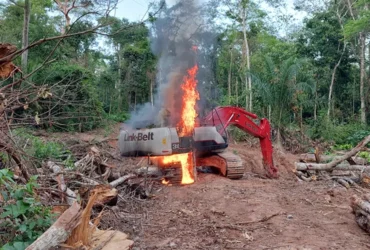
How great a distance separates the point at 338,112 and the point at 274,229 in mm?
21235

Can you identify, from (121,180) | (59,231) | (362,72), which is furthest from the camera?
(362,72)

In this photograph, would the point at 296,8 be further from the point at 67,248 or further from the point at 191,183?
the point at 67,248

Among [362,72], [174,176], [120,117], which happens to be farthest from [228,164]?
[120,117]

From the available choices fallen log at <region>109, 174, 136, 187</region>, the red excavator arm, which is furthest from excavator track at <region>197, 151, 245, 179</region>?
fallen log at <region>109, 174, 136, 187</region>

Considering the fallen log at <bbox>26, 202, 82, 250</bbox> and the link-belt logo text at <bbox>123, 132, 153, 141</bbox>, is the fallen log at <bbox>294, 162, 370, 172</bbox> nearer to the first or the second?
the link-belt logo text at <bbox>123, 132, 153, 141</bbox>

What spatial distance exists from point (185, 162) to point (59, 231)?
16.9 feet

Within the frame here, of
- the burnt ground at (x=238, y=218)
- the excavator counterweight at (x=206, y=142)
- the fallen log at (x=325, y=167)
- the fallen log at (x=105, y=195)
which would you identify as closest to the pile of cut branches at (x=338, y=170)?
the fallen log at (x=325, y=167)

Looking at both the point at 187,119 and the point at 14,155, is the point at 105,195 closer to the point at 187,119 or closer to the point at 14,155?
the point at 14,155

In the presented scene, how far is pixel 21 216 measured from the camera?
142 inches

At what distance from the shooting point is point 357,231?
489cm

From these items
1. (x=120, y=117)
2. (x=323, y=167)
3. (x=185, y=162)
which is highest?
(x=120, y=117)

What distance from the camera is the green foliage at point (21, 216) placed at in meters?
3.24

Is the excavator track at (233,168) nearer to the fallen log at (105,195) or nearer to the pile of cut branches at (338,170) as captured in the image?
the pile of cut branches at (338,170)

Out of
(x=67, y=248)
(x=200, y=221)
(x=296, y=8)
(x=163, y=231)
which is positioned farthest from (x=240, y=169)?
(x=296, y=8)
